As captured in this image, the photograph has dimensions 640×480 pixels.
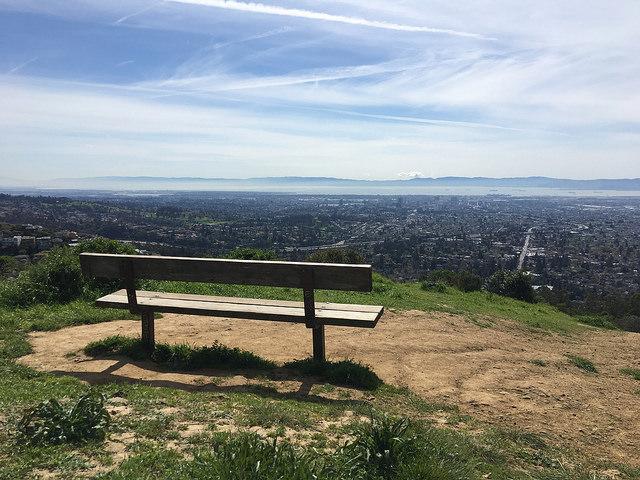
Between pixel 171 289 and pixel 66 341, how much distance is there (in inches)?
158

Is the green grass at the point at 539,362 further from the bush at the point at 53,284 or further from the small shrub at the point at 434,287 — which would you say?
the small shrub at the point at 434,287

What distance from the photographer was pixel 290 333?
7.71m

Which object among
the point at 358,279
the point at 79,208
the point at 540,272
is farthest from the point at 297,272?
the point at 79,208

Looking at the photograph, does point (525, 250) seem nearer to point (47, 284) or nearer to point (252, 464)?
point (47, 284)

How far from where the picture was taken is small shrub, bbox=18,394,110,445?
3451 millimetres

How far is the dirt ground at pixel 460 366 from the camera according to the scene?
5074 millimetres

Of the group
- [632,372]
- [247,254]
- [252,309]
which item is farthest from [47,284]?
[632,372]

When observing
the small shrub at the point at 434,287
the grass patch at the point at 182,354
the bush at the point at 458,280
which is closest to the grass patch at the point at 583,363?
the grass patch at the point at 182,354

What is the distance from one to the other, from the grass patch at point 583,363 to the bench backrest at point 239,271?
430 cm

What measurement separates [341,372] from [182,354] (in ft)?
6.82

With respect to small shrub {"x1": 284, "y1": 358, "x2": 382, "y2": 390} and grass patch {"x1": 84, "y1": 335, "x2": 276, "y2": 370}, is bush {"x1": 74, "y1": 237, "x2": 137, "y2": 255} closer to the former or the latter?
grass patch {"x1": 84, "y1": 335, "x2": 276, "y2": 370}

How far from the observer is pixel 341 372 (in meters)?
5.70

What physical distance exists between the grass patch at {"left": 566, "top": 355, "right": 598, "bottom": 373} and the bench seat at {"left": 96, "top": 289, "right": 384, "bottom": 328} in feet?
12.3

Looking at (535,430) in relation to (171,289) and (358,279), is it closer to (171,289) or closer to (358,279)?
(358,279)
